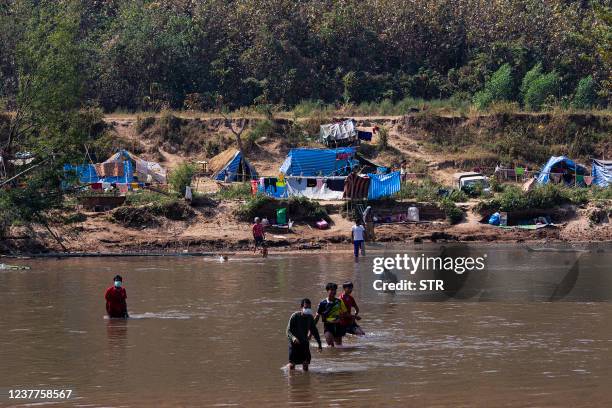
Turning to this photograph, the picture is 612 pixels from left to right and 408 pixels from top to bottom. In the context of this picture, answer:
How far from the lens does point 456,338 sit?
57.5 feet

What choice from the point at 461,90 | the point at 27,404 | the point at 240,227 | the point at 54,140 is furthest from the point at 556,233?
the point at 27,404

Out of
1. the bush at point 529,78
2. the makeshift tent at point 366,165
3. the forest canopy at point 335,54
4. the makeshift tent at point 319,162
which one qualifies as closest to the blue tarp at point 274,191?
the makeshift tent at point 319,162

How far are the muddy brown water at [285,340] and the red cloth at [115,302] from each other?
0.64 ft

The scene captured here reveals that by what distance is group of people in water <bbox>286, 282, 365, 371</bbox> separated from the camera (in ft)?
47.4

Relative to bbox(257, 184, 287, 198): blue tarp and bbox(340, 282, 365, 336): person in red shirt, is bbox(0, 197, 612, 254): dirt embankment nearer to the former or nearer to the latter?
bbox(257, 184, 287, 198): blue tarp

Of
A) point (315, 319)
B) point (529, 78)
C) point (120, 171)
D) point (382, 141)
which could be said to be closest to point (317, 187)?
point (120, 171)

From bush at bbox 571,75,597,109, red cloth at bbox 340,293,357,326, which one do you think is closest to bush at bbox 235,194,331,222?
red cloth at bbox 340,293,357,326

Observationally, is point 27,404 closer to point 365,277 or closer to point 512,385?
point 512,385

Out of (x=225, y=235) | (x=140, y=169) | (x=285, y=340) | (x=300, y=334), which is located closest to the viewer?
(x=300, y=334)

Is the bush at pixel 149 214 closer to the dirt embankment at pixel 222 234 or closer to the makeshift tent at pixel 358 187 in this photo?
the dirt embankment at pixel 222 234

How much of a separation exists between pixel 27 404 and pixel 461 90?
42.7 m

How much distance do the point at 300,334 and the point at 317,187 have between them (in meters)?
21.7

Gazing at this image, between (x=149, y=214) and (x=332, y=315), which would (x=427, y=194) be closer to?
(x=149, y=214)

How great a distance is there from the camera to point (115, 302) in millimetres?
19094
